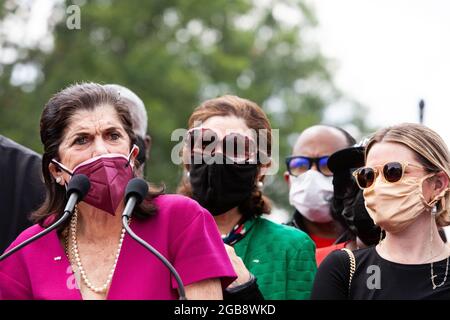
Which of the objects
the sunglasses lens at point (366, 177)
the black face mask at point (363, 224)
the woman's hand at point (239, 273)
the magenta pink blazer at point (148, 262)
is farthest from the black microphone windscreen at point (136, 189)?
the black face mask at point (363, 224)

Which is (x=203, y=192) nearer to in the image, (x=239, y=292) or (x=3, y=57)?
(x=239, y=292)

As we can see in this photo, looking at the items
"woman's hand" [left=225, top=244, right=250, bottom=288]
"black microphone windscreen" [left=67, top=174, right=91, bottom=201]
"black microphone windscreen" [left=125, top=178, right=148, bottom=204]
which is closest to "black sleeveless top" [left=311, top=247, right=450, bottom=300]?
"woman's hand" [left=225, top=244, right=250, bottom=288]

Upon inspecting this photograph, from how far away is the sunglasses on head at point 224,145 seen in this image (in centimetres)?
593

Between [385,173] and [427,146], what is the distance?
263 millimetres

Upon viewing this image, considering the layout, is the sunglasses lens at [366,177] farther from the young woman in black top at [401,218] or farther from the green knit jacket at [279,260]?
the green knit jacket at [279,260]

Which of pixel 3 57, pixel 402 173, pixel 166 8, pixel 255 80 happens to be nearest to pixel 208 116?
pixel 402 173

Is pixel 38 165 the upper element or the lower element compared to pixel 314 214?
upper

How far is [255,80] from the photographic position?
3036 centimetres

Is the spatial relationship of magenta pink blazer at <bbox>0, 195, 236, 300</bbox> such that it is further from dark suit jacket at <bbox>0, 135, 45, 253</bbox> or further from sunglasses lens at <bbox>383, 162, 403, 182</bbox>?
dark suit jacket at <bbox>0, 135, 45, 253</bbox>

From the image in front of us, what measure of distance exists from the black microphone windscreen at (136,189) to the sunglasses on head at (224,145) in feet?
5.76

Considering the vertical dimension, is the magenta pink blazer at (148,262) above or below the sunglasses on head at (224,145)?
below
